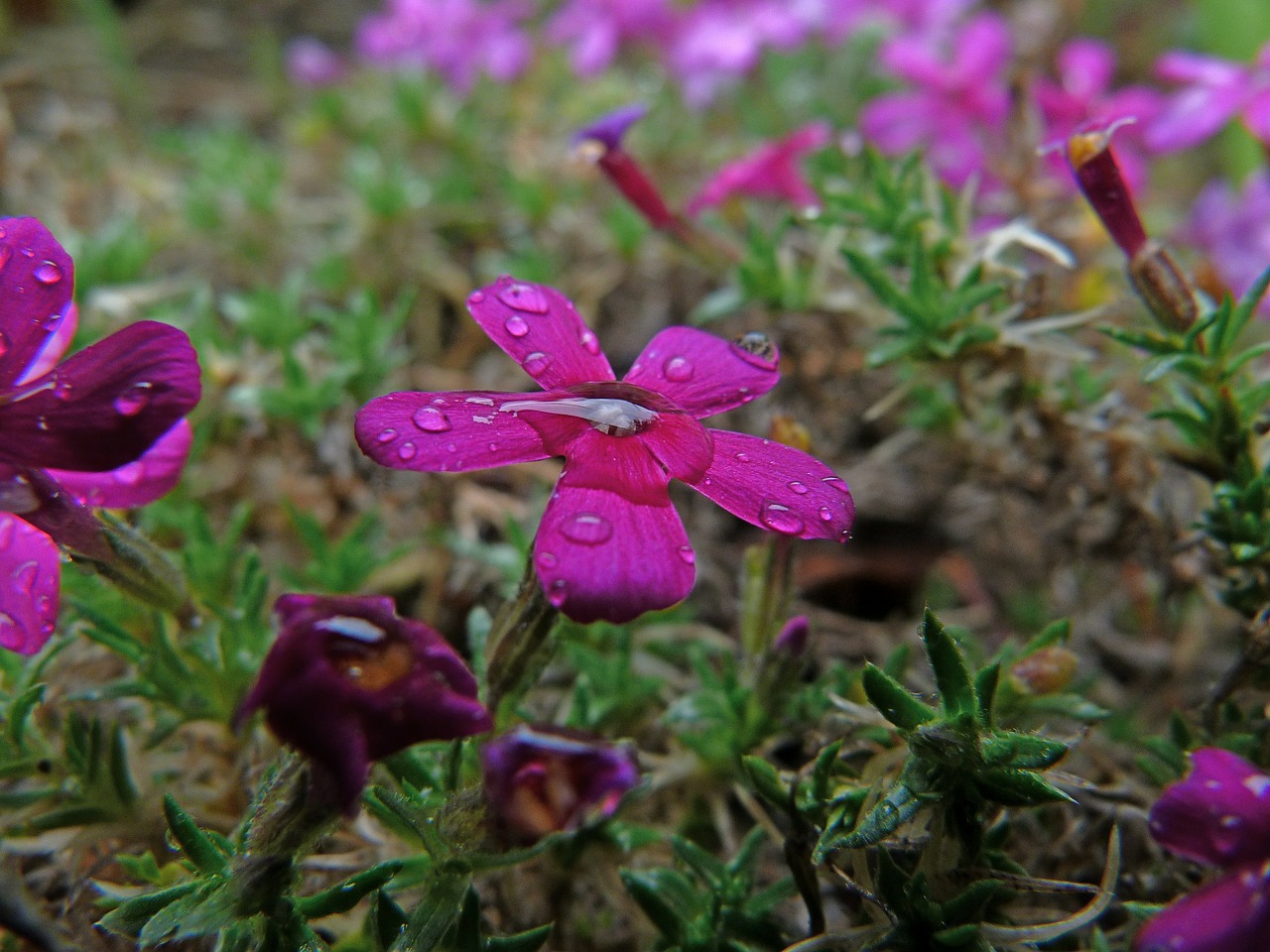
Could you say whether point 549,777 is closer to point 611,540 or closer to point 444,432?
point 611,540

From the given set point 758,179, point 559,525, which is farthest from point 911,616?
point 559,525

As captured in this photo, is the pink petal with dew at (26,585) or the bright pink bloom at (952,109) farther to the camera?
the bright pink bloom at (952,109)

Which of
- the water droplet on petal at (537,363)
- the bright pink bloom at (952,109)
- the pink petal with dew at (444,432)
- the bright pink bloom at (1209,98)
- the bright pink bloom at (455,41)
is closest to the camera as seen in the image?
the pink petal with dew at (444,432)

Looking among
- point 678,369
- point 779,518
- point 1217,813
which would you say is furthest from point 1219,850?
point 678,369

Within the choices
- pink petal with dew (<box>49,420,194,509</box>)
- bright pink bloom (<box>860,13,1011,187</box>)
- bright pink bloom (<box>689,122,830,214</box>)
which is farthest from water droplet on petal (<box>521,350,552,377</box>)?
bright pink bloom (<box>860,13,1011,187</box>)

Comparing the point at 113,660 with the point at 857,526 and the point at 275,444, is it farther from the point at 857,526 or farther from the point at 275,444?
the point at 857,526

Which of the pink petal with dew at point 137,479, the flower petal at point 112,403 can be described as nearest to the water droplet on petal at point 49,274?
the flower petal at point 112,403

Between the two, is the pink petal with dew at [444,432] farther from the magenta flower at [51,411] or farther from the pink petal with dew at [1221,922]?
the pink petal with dew at [1221,922]

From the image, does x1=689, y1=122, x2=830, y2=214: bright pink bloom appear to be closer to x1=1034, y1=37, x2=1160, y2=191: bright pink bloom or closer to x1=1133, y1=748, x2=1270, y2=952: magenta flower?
x1=1034, y1=37, x2=1160, y2=191: bright pink bloom
